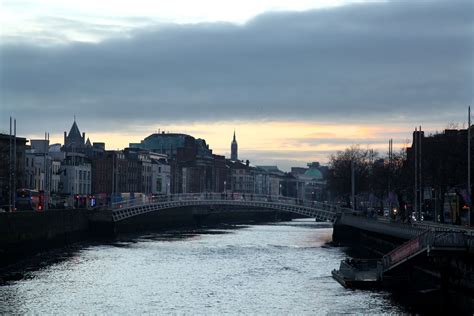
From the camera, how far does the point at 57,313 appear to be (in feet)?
182

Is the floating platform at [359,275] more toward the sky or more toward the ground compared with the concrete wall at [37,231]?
more toward the ground

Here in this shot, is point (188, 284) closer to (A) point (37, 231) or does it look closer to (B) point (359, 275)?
(B) point (359, 275)

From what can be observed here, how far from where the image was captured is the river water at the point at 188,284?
57688mm

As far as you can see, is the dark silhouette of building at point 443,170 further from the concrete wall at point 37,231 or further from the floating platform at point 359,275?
the concrete wall at point 37,231

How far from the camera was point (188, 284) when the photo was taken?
7038 cm

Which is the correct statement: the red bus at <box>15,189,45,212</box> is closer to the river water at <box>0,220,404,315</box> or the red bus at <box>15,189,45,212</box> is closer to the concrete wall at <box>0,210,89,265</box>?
the concrete wall at <box>0,210,89,265</box>

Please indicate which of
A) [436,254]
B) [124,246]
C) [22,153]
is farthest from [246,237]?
[436,254]

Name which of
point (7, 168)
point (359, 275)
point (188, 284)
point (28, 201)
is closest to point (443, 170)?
point (359, 275)

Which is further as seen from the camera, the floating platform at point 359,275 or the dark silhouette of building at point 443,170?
the dark silhouette of building at point 443,170

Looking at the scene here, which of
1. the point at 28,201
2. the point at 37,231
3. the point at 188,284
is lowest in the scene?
the point at 188,284

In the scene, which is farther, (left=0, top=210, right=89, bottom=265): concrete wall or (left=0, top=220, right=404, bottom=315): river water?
(left=0, top=210, right=89, bottom=265): concrete wall

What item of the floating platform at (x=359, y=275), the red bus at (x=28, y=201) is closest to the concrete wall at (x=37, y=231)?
the red bus at (x=28, y=201)

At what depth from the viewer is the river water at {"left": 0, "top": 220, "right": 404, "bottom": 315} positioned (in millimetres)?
57688

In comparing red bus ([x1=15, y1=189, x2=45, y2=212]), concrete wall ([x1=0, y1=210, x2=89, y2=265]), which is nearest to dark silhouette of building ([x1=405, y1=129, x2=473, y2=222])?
concrete wall ([x1=0, y1=210, x2=89, y2=265])
